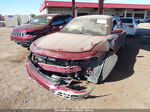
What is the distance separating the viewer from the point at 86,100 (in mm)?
2877

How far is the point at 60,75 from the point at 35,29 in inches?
139

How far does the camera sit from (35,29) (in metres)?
6.16

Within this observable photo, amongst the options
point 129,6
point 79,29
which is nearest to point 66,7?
point 129,6

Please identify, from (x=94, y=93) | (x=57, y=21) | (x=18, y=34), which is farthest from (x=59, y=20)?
(x=94, y=93)

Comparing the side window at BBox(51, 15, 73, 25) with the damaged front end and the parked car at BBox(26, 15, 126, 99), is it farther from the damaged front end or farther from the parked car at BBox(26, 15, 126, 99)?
the damaged front end

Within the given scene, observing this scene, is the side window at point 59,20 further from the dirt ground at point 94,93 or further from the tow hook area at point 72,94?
the tow hook area at point 72,94

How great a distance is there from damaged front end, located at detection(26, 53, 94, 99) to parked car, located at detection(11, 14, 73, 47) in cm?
267

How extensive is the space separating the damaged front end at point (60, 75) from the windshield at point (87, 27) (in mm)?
1460

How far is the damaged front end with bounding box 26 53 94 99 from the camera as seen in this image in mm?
2733

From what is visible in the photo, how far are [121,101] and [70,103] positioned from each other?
108 centimetres

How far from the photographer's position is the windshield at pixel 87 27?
13.6 ft

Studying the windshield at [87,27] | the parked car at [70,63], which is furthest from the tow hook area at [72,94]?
the windshield at [87,27]

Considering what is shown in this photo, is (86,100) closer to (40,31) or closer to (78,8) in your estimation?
(40,31)

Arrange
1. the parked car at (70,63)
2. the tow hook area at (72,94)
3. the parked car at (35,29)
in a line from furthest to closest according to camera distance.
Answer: the parked car at (35,29) → the parked car at (70,63) → the tow hook area at (72,94)
